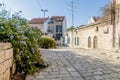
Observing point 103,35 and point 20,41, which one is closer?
point 20,41

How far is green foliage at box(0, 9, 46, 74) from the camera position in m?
4.75

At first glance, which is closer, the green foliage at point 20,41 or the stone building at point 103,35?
the green foliage at point 20,41

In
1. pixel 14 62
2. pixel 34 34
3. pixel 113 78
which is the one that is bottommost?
pixel 113 78

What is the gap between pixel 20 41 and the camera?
506 centimetres

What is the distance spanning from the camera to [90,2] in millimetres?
20125

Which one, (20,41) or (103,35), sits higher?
(103,35)

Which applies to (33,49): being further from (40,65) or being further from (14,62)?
(14,62)

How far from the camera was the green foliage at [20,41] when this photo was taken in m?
4.75

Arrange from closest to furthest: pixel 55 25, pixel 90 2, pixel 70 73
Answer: pixel 70 73
pixel 90 2
pixel 55 25

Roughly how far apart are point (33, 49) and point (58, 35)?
3839cm

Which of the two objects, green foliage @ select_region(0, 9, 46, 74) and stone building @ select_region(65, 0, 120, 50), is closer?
green foliage @ select_region(0, 9, 46, 74)

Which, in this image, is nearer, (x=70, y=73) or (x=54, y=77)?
(x=54, y=77)

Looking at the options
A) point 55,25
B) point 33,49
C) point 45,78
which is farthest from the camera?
point 55,25

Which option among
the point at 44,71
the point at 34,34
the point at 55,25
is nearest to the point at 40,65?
the point at 44,71
